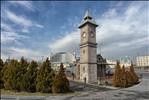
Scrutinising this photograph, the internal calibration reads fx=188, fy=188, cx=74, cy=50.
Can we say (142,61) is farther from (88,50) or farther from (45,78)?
(45,78)

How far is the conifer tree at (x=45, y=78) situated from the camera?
87.8ft

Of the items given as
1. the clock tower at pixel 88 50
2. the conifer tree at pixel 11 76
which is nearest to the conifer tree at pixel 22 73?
the conifer tree at pixel 11 76

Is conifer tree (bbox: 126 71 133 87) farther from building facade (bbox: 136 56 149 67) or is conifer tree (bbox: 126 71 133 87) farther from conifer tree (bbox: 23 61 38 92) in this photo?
building facade (bbox: 136 56 149 67)

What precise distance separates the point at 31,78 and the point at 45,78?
7.56 feet

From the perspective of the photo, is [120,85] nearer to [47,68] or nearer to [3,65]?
[47,68]

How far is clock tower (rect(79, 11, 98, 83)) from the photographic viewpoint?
134 feet

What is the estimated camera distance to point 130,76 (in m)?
38.4

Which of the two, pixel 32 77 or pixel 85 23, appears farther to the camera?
pixel 85 23

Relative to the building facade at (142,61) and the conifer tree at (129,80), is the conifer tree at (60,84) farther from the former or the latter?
the building facade at (142,61)

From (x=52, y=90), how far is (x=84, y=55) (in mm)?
17020

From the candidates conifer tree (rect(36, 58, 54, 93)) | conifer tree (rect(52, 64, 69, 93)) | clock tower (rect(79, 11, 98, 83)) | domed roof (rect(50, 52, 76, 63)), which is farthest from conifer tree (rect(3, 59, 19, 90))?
domed roof (rect(50, 52, 76, 63))

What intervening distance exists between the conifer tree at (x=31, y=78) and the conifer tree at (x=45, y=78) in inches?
39.8

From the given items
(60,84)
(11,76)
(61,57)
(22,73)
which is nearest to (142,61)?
(61,57)

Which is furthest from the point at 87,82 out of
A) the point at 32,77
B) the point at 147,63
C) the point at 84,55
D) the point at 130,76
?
the point at 147,63
